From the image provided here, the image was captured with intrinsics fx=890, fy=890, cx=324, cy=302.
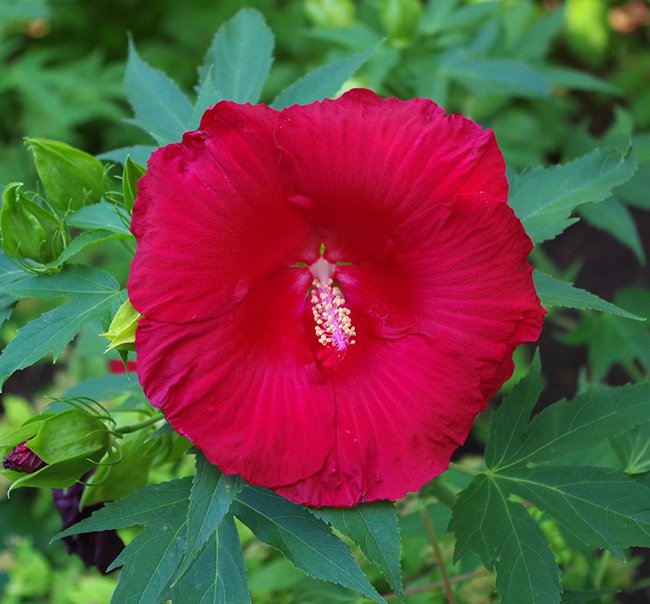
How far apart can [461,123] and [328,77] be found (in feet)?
1.18

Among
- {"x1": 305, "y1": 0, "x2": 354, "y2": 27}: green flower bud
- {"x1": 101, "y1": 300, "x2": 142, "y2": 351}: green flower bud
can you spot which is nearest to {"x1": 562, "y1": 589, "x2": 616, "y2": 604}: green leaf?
{"x1": 101, "y1": 300, "x2": 142, "y2": 351}: green flower bud

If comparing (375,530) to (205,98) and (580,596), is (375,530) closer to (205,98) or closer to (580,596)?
(580,596)

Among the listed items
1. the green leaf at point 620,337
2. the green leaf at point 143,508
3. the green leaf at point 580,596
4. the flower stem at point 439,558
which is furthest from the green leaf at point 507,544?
the green leaf at point 620,337

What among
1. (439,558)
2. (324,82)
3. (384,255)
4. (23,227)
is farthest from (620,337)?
(23,227)

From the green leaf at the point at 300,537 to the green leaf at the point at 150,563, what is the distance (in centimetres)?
9

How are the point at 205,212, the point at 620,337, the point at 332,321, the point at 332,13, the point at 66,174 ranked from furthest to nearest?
the point at 332,13 < the point at 620,337 < the point at 66,174 < the point at 332,321 < the point at 205,212

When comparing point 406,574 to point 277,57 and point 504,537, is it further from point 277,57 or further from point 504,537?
point 277,57

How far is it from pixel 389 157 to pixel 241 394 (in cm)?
31

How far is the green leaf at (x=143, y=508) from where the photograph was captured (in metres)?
1.11

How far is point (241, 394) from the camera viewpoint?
1.00 metres

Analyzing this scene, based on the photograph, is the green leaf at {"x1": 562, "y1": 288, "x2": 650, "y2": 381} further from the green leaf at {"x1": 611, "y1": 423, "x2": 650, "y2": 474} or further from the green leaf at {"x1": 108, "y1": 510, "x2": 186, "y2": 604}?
the green leaf at {"x1": 108, "y1": 510, "x2": 186, "y2": 604}

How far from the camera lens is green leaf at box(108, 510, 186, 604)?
3.51 feet

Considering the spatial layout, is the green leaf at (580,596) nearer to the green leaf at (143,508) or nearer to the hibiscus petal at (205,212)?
the green leaf at (143,508)

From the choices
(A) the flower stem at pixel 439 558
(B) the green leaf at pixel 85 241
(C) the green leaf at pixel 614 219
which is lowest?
(C) the green leaf at pixel 614 219
